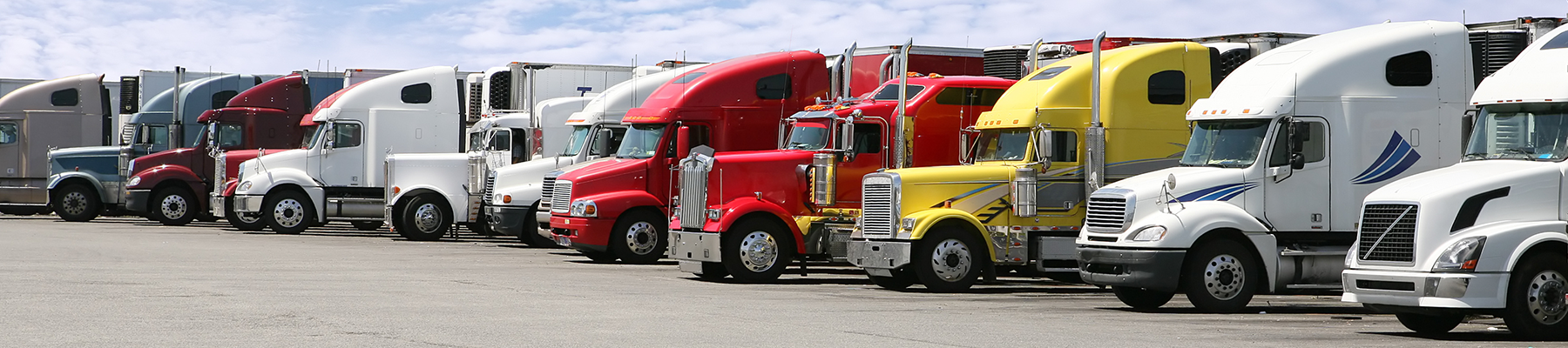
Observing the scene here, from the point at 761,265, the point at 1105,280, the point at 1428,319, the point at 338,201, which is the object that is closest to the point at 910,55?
the point at 761,265

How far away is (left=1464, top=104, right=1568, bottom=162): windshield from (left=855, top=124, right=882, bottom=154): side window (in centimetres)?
811

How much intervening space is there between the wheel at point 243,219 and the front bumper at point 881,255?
57.1 ft

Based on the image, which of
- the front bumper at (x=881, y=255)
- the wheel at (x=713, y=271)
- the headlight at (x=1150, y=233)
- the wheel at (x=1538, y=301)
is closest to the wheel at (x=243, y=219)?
the wheel at (x=713, y=271)

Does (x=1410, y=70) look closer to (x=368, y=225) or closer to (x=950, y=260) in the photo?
(x=950, y=260)

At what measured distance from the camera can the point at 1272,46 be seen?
18.5 meters

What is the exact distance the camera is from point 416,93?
3125 centimetres

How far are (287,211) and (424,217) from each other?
3.62 metres

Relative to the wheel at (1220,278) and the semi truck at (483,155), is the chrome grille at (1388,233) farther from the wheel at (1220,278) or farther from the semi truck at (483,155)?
the semi truck at (483,155)

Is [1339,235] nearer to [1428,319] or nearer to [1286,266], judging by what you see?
[1286,266]

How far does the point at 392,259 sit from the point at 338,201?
28.6ft

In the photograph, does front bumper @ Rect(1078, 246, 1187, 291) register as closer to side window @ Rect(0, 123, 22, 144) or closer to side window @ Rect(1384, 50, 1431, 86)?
side window @ Rect(1384, 50, 1431, 86)

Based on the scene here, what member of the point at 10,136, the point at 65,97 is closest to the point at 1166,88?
the point at 65,97

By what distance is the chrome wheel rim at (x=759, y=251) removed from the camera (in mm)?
19516

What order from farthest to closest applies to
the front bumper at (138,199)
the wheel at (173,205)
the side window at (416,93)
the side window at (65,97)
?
the side window at (65,97) → the wheel at (173,205) → the front bumper at (138,199) → the side window at (416,93)
